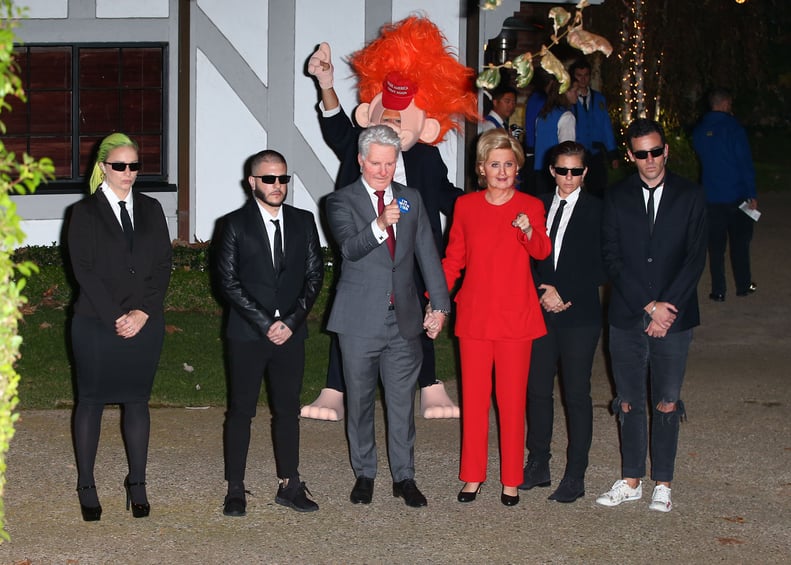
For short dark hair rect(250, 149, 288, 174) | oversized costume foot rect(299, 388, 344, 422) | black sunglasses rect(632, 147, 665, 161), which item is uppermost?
black sunglasses rect(632, 147, 665, 161)

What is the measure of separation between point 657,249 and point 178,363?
15.0ft

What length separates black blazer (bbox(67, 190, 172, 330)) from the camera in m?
5.71

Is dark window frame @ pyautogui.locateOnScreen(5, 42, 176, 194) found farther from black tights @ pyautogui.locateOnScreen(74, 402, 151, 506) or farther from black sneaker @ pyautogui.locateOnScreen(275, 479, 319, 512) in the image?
black sneaker @ pyautogui.locateOnScreen(275, 479, 319, 512)

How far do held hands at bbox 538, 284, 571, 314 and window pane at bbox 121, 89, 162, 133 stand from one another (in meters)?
7.38

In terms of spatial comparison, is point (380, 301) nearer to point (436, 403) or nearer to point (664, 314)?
point (664, 314)

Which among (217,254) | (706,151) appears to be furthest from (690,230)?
(706,151)

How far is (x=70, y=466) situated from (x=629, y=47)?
18431 mm

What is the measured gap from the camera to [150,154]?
41.4 feet

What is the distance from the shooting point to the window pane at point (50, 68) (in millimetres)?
12336

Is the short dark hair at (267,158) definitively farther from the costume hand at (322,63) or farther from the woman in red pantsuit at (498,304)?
the costume hand at (322,63)

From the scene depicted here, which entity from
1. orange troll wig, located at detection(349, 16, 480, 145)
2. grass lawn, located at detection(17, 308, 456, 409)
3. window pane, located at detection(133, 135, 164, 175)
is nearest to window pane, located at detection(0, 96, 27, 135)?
window pane, located at detection(133, 135, 164, 175)

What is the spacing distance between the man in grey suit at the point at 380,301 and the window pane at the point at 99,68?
276 inches

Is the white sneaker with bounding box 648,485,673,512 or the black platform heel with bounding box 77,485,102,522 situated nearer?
the black platform heel with bounding box 77,485,102,522

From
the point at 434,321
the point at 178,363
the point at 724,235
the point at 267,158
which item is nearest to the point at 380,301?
the point at 434,321
